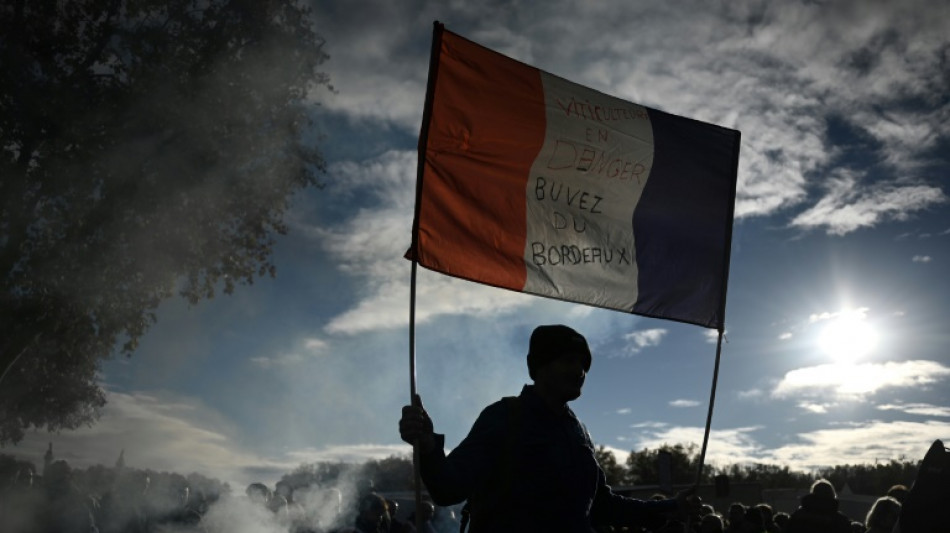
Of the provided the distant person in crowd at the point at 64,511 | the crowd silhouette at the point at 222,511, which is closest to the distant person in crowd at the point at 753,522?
the crowd silhouette at the point at 222,511

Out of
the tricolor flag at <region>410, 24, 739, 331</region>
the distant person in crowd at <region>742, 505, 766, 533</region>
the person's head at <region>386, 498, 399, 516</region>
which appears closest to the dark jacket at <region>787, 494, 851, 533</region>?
the distant person in crowd at <region>742, 505, 766, 533</region>

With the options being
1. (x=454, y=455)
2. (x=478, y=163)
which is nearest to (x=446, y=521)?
(x=478, y=163)

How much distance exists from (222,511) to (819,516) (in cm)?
927

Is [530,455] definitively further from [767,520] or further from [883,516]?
[767,520]

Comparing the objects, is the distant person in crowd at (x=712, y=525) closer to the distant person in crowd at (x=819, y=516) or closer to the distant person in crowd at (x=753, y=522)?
the distant person in crowd at (x=819, y=516)

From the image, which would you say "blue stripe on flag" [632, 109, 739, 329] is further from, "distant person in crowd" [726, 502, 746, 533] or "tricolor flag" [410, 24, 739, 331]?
"distant person in crowd" [726, 502, 746, 533]

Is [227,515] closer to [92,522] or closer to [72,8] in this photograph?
[92,522]

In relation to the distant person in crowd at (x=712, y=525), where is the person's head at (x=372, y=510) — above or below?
below

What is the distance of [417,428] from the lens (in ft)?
8.46

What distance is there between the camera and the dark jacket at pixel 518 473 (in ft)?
8.31

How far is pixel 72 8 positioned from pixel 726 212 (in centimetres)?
1433

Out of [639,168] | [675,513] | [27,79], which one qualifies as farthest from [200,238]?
[675,513]

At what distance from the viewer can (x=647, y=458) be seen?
258 ft

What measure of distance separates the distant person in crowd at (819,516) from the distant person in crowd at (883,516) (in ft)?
2.90
